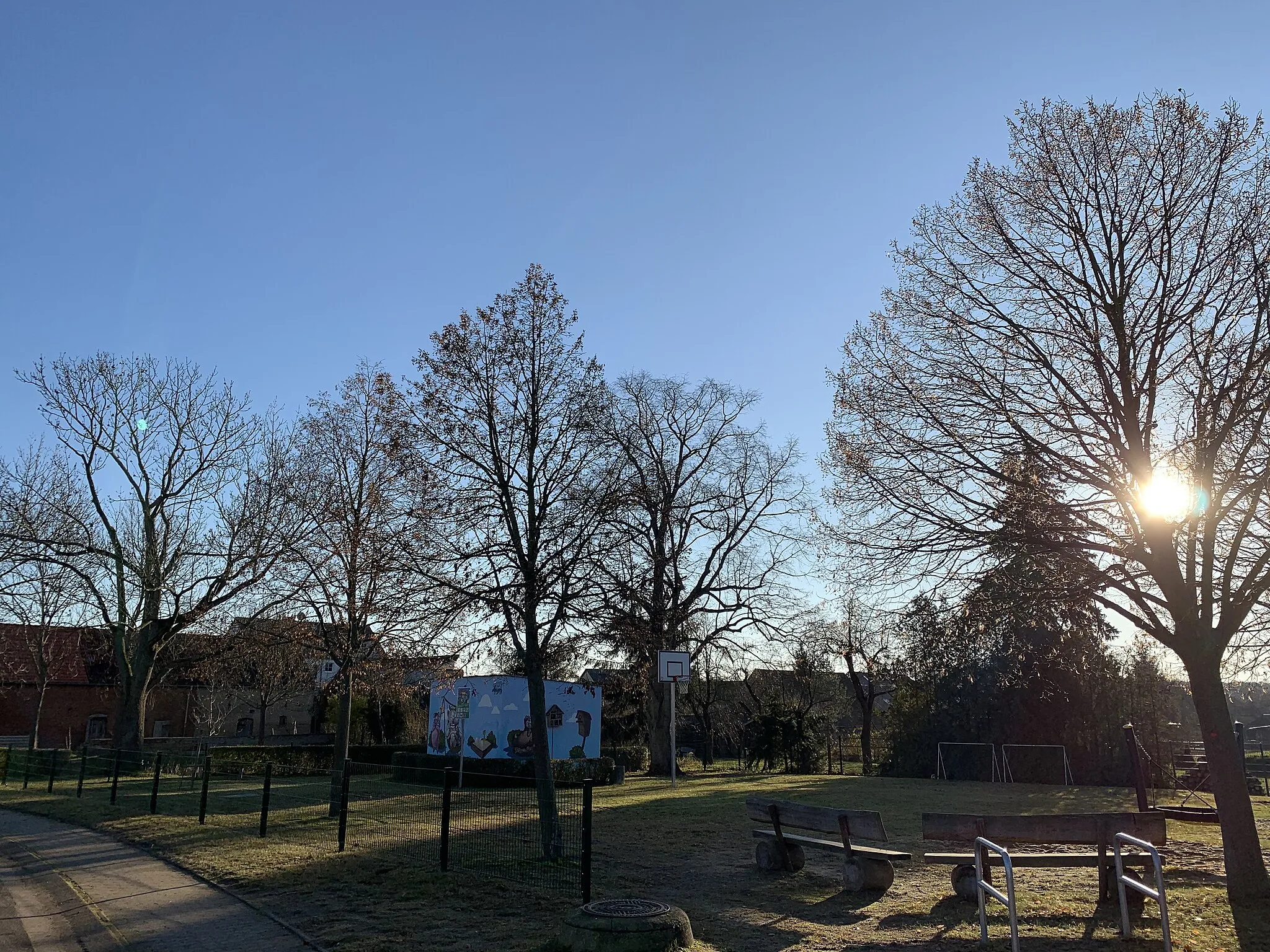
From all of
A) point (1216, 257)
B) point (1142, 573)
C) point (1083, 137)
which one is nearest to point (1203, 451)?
point (1142, 573)

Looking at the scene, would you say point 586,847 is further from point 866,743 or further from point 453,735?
point 866,743

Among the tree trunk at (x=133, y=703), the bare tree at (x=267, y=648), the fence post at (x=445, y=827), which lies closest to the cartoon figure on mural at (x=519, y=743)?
the bare tree at (x=267, y=648)

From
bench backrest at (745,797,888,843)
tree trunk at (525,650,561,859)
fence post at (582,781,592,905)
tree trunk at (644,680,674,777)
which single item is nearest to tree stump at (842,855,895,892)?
bench backrest at (745,797,888,843)

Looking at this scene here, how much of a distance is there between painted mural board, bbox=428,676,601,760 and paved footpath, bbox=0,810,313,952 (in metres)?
18.7

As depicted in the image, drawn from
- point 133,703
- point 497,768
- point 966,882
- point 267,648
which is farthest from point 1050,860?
point 133,703

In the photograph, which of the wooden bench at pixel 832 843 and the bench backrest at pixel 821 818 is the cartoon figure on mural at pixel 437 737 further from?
the bench backrest at pixel 821 818

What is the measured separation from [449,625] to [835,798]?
1104 centimetres

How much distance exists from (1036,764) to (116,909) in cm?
2770

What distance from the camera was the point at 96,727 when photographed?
46562 mm

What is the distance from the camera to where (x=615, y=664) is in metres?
18.2

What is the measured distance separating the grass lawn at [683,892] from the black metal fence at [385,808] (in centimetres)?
22

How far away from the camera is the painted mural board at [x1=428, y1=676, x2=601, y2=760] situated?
31.2 m

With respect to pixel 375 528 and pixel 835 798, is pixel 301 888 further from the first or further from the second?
pixel 835 798

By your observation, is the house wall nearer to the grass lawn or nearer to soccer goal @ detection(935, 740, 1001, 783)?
the grass lawn
